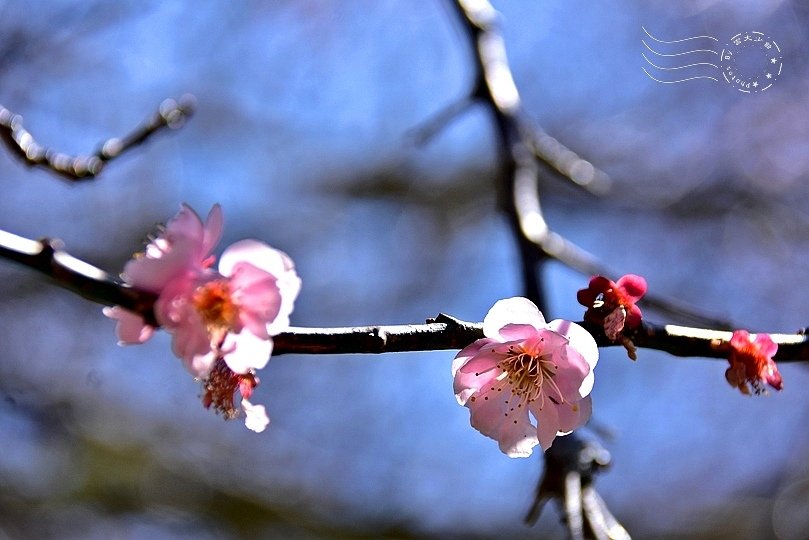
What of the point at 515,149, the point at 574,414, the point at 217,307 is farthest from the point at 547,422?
the point at 515,149

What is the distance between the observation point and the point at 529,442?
131 centimetres

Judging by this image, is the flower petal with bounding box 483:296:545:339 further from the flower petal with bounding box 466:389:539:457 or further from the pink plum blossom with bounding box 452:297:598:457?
the flower petal with bounding box 466:389:539:457

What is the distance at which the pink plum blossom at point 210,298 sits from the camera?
38.9 inches

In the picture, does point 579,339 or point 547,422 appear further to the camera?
point 547,422

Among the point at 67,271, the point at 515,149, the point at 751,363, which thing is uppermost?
the point at 515,149

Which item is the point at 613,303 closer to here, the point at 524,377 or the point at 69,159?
the point at 524,377

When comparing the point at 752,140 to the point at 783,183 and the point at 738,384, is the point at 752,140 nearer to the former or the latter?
the point at 783,183

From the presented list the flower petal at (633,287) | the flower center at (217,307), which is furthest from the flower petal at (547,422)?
the flower center at (217,307)

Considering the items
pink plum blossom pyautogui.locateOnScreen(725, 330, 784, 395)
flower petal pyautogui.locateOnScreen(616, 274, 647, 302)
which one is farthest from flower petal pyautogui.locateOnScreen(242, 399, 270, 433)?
pink plum blossom pyautogui.locateOnScreen(725, 330, 784, 395)

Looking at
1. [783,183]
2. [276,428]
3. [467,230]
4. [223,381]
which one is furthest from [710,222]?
[223,381]

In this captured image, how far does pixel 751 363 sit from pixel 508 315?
1.17 ft

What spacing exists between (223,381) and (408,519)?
3.67 metres

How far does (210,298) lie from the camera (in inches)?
41.0

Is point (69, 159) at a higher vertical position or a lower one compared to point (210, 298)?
higher
